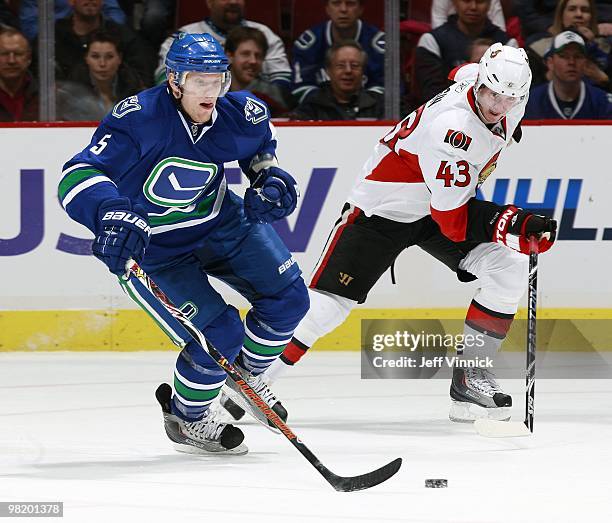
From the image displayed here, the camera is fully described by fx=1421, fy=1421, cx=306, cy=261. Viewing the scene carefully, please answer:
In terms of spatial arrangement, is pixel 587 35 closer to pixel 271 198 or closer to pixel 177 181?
pixel 271 198

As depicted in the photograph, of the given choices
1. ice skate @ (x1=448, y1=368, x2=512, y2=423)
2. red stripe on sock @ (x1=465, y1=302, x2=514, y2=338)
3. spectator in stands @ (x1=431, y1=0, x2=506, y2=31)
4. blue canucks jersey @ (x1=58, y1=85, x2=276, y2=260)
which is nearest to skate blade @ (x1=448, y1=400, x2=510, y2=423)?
ice skate @ (x1=448, y1=368, x2=512, y2=423)

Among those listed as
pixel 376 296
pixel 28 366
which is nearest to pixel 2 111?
pixel 28 366

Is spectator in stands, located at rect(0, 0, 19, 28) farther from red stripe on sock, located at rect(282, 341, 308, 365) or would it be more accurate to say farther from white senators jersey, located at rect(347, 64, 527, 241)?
red stripe on sock, located at rect(282, 341, 308, 365)

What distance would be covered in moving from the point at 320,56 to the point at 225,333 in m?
2.40

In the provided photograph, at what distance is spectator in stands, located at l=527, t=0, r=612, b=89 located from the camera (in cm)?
580

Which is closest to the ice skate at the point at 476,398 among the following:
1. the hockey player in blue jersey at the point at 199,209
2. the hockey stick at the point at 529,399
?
the hockey stick at the point at 529,399

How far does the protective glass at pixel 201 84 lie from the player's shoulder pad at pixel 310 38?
7.52ft

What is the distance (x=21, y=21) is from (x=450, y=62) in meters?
1.75

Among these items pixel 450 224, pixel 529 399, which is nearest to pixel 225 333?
pixel 450 224

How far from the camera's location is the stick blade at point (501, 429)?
4.02 m

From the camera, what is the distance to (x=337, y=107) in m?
5.78

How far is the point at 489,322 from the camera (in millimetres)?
4434

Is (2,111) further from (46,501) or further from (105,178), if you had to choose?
(46,501)

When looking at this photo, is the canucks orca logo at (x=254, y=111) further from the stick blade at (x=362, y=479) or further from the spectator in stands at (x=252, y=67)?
the spectator in stands at (x=252, y=67)
